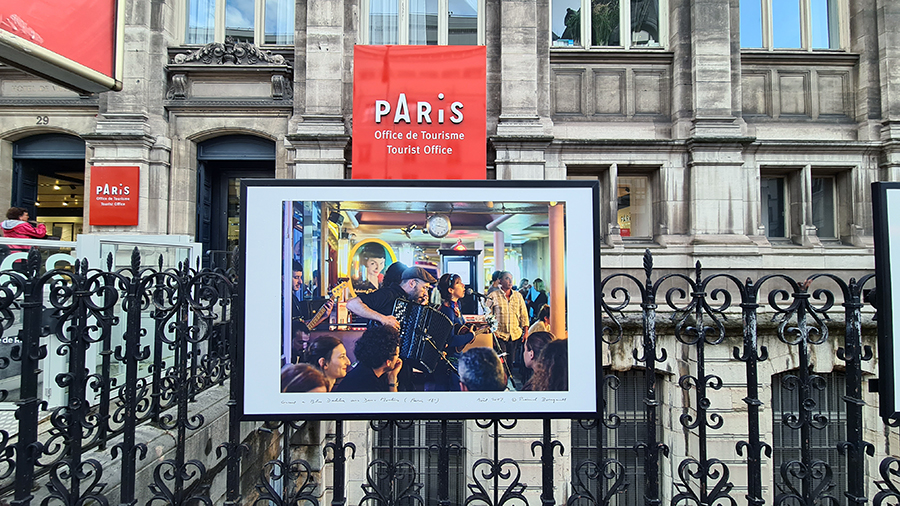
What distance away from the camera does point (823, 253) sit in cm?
895

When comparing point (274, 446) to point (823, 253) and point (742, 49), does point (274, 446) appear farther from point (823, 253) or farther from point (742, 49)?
point (742, 49)

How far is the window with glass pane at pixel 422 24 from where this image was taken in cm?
1006

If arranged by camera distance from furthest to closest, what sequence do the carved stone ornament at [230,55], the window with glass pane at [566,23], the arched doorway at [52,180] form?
the window with glass pane at [566,23] < the arched doorway at [52,180] < the carved stone ornament at [230,55]

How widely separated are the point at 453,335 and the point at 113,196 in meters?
9.58

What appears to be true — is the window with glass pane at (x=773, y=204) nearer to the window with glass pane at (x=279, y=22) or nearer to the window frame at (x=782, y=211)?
the window frame at (x=782, y=211)

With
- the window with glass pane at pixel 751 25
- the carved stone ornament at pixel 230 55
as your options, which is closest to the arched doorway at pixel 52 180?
the carved stone ornament at pixel 230 55

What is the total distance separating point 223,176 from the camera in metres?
10.3

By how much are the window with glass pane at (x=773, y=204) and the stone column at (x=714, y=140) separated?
36.1 inches

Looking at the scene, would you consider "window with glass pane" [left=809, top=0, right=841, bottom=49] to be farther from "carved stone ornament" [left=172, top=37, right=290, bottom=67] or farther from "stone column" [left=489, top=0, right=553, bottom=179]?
"carved stone ornament" [left=172, top=37, right=290, bottom=67]

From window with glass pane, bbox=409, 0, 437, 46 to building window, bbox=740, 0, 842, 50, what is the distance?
694 centimetres

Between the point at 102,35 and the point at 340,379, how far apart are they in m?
3.74

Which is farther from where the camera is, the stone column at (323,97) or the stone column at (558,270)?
the stone column at (323,97)

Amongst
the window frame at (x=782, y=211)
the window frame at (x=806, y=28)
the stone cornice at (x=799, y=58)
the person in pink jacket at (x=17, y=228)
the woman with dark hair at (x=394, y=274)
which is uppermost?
the window frame at (x=806, y=28)

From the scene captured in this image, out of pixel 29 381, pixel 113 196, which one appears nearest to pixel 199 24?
pixel 113 196
